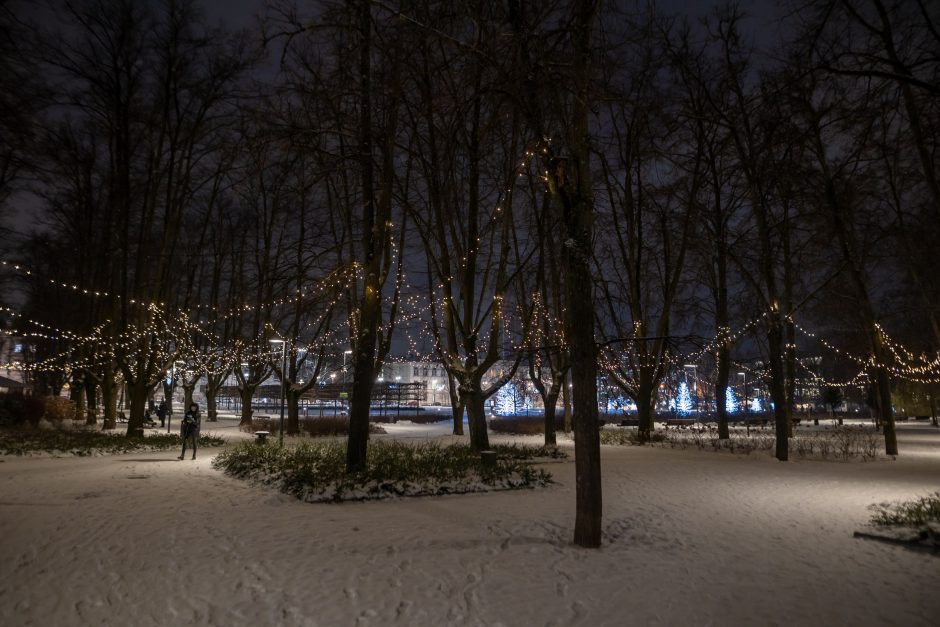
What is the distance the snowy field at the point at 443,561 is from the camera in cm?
484

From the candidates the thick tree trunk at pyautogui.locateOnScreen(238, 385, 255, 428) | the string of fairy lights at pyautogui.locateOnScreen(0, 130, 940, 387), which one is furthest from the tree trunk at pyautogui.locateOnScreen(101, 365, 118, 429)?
the thick tree trunk at pyautogui.locateOnScreen(238, 385, 255, 428)

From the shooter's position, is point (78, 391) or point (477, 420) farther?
point (78, 391)

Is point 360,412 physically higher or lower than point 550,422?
higher

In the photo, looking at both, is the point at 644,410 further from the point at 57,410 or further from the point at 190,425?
the point at 57,410

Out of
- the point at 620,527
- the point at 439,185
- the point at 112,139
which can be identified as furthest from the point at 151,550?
the point at 112,139

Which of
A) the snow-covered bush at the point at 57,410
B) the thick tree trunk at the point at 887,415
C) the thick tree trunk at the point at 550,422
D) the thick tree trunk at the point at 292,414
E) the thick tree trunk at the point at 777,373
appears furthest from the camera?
the snow-covered bush at the point at 57,410

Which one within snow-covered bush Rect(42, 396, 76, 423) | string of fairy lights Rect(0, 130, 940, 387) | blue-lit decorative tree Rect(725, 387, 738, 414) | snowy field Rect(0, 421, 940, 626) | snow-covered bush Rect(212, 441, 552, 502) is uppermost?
string of fairy lights Rect(0, 130, 940, 387)

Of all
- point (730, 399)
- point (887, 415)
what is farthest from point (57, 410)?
point (730, 399)

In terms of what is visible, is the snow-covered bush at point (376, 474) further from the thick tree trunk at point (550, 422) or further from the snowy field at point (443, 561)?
the thick tree trunk at point (550, 422)

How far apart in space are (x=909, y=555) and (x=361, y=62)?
12651 millimetres

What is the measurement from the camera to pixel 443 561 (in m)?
6.11

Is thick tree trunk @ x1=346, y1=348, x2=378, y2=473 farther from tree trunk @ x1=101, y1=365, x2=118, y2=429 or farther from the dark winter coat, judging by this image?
tree trunk @ x1=101, y1=365, x2=118, y2=429

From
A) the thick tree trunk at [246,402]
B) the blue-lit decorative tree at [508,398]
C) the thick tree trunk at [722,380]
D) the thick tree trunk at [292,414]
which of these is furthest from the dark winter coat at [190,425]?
the blue-lit decorative tree at [508,398]

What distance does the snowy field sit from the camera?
4844 mm
